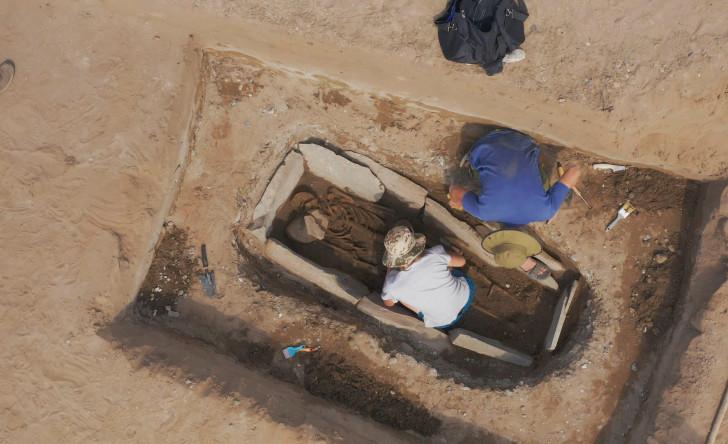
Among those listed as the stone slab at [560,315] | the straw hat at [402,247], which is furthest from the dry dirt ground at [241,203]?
the straw hat at [402,247]

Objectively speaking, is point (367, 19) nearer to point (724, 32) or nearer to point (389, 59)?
point (389, 59)

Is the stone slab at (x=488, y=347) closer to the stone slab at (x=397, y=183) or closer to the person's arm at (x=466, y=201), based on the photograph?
the person's arm at (x=466, y=201)

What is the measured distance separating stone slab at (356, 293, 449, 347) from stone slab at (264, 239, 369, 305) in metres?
0.14

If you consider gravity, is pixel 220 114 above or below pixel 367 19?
below

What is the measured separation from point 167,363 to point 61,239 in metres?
1.63

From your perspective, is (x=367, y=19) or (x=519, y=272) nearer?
(x=367, y=19)

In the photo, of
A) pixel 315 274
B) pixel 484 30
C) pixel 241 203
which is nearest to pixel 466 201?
pixel 484 30

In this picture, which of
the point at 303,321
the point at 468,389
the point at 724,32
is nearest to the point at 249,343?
the point at 303,321

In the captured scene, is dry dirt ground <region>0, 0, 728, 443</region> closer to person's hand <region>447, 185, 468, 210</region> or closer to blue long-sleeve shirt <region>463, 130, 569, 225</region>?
person's hand <region>447, 185, 468, 210</region>

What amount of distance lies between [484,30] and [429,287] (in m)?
2.54

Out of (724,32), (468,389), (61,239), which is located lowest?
(468,389)

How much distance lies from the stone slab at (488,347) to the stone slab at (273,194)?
100 inches

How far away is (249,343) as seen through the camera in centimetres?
494

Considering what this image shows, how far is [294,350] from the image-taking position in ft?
16.0
